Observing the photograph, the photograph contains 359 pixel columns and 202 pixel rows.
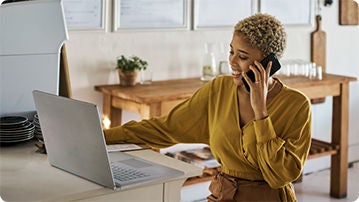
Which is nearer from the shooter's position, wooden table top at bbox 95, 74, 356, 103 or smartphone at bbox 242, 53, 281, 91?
smartphone at bbox 242, 53, 281, 91

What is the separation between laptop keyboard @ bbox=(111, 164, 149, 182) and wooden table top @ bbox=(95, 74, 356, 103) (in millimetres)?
1425

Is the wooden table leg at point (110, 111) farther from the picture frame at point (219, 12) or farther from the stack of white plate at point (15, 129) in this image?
the stack of white plate at point (15, 129)

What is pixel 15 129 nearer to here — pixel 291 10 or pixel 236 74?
pixel 236 74

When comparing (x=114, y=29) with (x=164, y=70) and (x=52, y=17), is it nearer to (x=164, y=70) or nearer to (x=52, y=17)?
(x=164, y=70)

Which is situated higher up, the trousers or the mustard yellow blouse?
the mustard yellow blouse

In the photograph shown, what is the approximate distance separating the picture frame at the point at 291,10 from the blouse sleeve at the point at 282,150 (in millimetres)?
2554

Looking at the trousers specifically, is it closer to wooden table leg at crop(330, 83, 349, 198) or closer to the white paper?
the white paper

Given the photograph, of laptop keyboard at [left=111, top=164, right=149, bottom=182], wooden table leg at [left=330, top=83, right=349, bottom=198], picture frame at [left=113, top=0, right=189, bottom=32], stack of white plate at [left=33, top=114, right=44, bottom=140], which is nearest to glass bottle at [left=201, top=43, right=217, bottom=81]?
picture frame at [left=113, top=0, right=189, bottom=32]

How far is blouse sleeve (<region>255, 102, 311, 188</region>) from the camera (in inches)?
86.3

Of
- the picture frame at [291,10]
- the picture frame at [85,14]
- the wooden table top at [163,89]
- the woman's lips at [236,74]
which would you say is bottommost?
the wooden table top at [163,89]

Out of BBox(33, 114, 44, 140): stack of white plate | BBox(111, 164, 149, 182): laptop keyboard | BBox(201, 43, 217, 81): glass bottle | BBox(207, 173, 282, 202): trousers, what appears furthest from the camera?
BBox(201, 43, 217, 81): glass bottle

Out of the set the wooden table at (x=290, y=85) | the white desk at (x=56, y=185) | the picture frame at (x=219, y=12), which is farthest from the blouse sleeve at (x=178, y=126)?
the picture frame at (x=219, y=12)

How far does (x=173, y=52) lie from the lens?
14.0ft

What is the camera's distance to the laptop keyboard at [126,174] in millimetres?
2052
